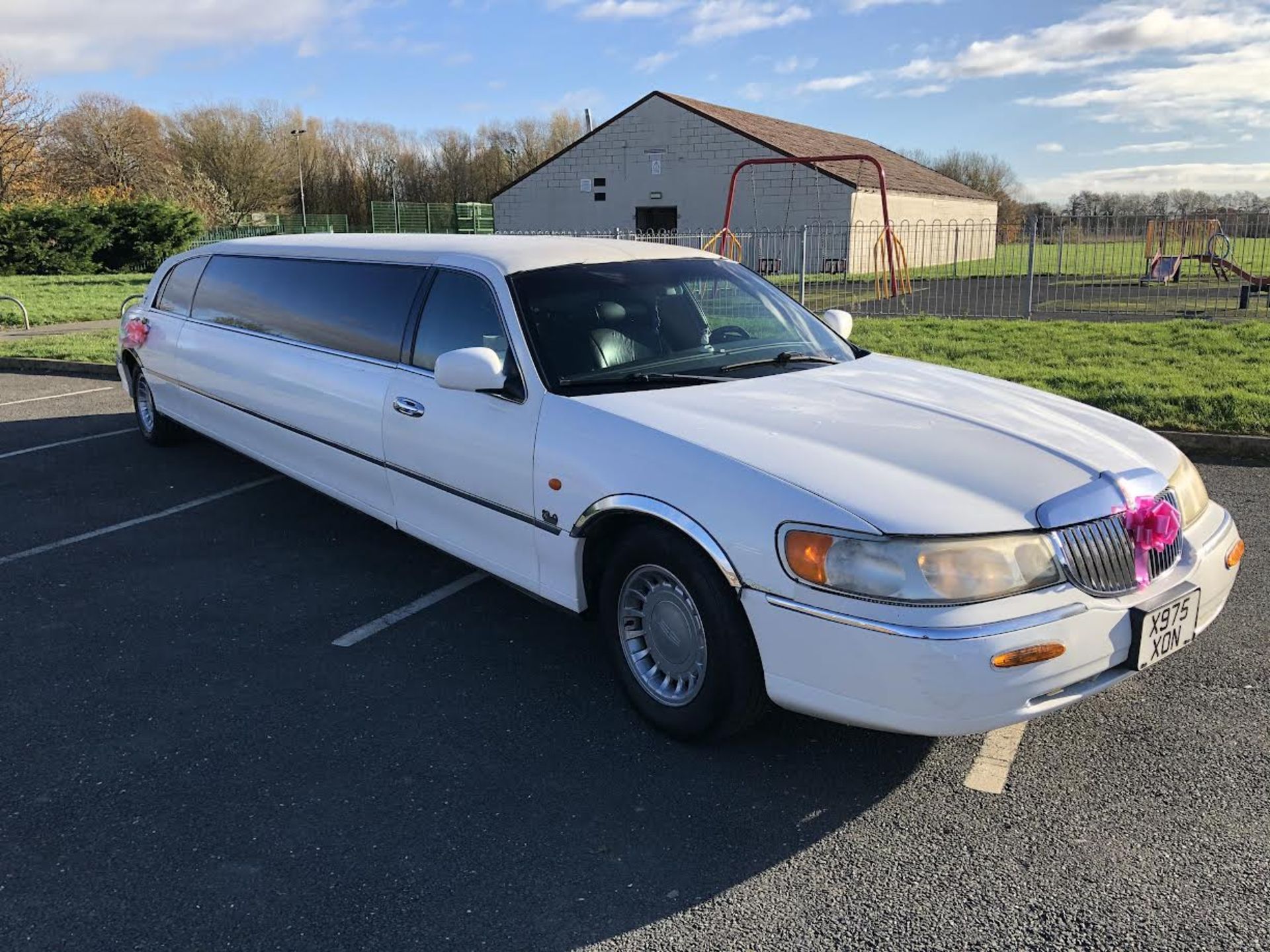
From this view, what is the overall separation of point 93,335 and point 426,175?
7251cm

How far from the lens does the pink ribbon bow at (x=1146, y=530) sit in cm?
292

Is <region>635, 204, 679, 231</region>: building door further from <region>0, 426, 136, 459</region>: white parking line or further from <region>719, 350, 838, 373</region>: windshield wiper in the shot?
<region>719, 350, 838, 373</region>: windshield wiper

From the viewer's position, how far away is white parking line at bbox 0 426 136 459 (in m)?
7.92

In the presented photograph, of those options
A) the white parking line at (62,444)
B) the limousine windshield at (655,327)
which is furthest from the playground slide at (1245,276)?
the white parking line at (62,444)

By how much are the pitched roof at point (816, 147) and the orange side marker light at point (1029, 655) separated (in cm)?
3204

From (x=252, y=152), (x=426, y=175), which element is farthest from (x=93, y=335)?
(x=426, y=175)

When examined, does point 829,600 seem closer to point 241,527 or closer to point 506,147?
point 241,527

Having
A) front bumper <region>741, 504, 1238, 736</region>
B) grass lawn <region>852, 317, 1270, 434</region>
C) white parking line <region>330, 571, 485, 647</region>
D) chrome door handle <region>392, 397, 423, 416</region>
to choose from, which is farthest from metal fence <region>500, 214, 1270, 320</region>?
front bumper <region>741, 504, 1238, 736</region>

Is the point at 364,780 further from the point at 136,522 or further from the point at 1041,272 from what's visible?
the point at 1041,272

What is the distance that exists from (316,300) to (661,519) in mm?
3104

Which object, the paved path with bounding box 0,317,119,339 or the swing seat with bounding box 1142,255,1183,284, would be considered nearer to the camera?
the paved path with bounding box 0,317,119,339

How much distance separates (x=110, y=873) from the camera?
2.71 meters

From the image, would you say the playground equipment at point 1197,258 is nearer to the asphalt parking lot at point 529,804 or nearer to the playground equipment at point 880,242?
the playground equipment at point 880,242

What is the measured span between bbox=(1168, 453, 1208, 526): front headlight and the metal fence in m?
8.05
